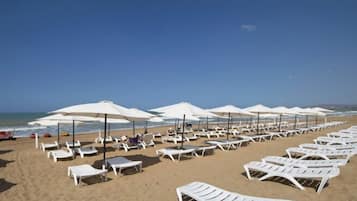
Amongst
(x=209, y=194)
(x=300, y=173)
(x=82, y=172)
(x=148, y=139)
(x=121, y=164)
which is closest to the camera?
(x=209, y=194)

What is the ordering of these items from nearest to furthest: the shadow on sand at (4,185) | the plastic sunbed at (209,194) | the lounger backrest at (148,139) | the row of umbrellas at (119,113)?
the plastic sunbed at (209,194) < the shadow on sand at (4,185) < the row of umbrellas at (119,113) < the lounger backrest at (148,139)

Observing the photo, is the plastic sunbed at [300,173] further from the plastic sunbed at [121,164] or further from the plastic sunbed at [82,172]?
the plastic sunbed at [82,172]

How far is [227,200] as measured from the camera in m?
3.48

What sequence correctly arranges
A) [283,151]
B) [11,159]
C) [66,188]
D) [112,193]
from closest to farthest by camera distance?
1. [112,193]
2. [66,188]
3. [11,159]
4. [283,151]

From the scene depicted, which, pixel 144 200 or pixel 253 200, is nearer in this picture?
pixel 253 200

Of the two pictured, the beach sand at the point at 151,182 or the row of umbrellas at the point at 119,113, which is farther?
the row of umbrellas at the point at 119,113

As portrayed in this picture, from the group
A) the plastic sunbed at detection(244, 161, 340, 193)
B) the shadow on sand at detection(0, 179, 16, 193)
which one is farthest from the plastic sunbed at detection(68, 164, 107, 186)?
the plastic sunbed at detection(244, 161, 340, 193)

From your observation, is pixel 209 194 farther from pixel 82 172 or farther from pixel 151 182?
pixel 82 172

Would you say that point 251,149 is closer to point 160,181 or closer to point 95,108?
point 160,181

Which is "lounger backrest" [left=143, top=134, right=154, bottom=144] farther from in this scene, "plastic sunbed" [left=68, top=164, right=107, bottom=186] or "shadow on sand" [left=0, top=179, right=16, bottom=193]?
"shadow on sand" [left=0, top=179, right=16, bottom=193]

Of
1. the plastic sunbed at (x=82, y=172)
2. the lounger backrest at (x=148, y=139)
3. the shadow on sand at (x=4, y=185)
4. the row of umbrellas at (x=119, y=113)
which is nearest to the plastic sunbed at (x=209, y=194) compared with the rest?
the plastic sunbed at (x=82, y=172)

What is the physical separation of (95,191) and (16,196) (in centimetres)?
146

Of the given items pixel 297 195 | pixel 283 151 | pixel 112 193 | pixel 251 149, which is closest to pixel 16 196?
pixel 112 193

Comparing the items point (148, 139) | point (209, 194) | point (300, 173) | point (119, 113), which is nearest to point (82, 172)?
point (119, 113)
